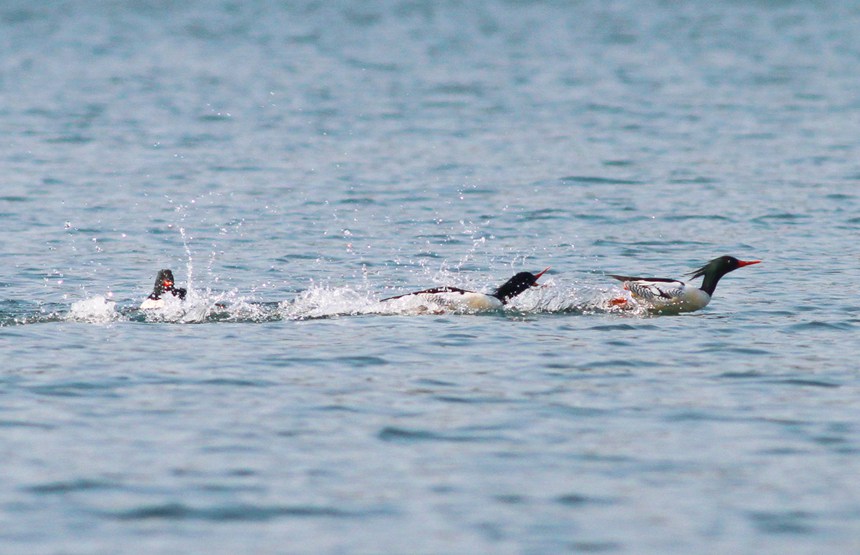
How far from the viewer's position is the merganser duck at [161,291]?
14688 mm

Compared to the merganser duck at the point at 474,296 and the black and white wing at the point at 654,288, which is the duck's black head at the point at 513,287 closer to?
the merganser duck at the point at 474,296

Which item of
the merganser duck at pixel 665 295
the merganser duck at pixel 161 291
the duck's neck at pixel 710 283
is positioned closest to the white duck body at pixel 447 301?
the merganser duck at pixel 665 295

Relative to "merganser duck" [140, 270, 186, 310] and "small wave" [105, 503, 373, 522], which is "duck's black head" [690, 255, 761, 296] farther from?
"small wave" [105, 503, 373, 522]

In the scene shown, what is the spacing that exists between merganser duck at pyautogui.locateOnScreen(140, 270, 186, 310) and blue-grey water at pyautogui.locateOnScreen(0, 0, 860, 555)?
9.8 inches

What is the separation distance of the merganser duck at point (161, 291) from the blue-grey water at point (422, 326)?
249 millimetres

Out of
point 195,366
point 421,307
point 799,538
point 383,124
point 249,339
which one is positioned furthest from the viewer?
point 383,124

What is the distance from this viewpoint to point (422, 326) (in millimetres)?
14266

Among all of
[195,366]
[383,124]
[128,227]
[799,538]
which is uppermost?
[383,124]

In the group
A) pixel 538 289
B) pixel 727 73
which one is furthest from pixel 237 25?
pixel 538 289

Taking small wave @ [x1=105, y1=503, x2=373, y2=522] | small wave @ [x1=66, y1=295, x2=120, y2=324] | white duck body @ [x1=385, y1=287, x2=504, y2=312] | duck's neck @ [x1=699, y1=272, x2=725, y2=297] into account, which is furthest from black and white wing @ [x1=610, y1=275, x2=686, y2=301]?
small wave @ [x1=105, y1=503, x2=373, y2=522]

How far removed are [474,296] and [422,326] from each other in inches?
46.7

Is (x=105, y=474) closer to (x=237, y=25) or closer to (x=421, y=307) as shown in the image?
(x=421, y=307)

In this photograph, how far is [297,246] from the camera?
65.0 ft

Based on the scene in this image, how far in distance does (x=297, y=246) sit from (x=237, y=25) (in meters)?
54.0
